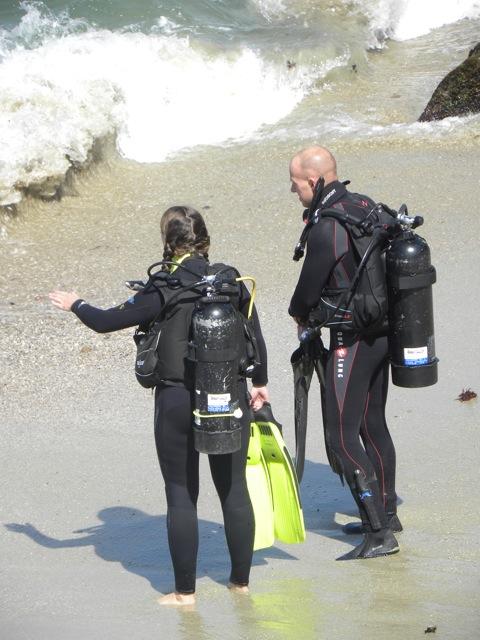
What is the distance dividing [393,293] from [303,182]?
0.65m

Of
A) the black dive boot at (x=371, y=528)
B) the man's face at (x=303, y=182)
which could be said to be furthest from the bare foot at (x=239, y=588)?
the man's face at (x=303, y=182)

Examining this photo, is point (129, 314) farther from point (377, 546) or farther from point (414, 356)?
point (377, 546)

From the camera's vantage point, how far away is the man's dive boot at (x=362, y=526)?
506 centimetres

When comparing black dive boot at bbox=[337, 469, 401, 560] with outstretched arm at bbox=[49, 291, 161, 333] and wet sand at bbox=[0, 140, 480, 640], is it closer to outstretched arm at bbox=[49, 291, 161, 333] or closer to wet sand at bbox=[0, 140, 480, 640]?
wet sand at bbox=[0, 140, 480, 640]

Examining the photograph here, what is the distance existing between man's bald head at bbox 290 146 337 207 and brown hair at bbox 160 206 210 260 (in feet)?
2.30

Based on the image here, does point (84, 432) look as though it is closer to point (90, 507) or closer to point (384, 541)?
point (90, 507)

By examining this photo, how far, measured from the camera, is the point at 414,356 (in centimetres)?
466

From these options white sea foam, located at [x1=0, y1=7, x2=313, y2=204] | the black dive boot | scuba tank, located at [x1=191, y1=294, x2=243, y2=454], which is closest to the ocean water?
white sea foam, located at [x1=0, y1=7, x2=313, y2=204]

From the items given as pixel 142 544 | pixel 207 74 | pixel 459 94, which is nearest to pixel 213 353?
pixel 142 544

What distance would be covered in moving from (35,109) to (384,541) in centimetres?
750

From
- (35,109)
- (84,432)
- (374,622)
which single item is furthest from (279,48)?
(374,622)

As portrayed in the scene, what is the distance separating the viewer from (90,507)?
553 centimetres

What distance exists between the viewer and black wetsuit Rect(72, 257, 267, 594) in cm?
424

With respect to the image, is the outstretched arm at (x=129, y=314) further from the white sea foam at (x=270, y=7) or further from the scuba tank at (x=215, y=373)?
the white sea foam at (x=270, y=7)
